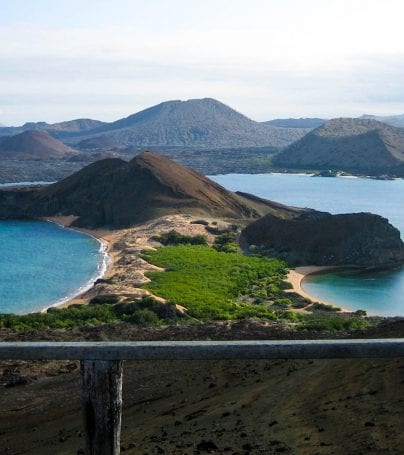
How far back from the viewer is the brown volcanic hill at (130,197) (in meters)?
78.1

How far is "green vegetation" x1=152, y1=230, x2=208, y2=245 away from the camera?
59578 millimetres

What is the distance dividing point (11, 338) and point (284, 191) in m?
106

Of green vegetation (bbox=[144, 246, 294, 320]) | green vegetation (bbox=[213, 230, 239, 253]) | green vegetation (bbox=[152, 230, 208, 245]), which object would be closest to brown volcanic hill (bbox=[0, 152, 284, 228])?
green vegetation (bbox=[213, 230, 239, 253])

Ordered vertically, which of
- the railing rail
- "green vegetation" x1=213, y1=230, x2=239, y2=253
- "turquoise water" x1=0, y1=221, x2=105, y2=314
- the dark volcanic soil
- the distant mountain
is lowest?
"turquoise water" x1=0, y1=221, x2=105, y2=314

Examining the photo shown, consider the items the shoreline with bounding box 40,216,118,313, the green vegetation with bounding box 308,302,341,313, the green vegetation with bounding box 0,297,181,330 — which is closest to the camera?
the green vegetation with bounding box 0,297,181,330

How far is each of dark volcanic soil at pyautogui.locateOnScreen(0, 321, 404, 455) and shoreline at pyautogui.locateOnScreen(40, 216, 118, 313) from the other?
1888cm

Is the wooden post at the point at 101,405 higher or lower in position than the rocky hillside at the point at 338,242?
higher

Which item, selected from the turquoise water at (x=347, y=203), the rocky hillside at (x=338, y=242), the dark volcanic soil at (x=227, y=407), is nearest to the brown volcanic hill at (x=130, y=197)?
the rocky hillside at (x=338, y=242)

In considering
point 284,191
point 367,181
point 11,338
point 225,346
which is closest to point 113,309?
point 11,338

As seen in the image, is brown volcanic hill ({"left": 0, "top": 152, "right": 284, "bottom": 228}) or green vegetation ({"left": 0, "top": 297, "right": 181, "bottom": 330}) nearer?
green vegetation ({"left": 0, "top": 297, "right": 181, "bottom": 330})

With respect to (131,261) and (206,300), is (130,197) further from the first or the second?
(206,300)

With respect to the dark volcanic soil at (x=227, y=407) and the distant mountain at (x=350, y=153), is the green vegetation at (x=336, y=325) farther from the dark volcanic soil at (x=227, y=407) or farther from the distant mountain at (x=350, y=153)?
the distant mountain at (x=350, y=153)

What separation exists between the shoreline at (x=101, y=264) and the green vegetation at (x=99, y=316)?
4.55 meters

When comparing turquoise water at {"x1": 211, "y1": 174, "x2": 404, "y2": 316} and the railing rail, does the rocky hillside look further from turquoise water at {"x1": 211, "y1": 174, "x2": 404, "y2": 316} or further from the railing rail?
the railing rail
